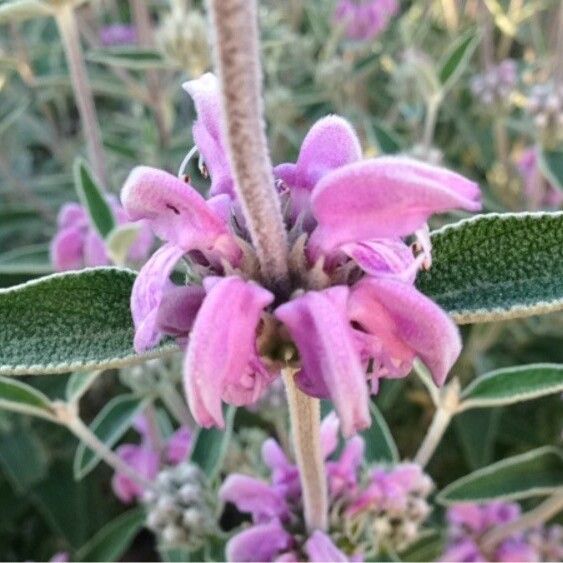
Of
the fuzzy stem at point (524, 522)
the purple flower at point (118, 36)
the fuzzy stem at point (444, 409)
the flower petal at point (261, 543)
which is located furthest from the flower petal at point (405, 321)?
the purple flower at point (118, 36)

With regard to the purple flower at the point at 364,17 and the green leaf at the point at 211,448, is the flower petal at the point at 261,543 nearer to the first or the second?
the green leaf at the point at 211,448

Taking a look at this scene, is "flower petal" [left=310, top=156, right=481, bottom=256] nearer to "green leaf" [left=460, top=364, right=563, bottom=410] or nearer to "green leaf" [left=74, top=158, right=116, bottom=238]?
"green leaf" [left=460, top=364, right=563, bottom=410]

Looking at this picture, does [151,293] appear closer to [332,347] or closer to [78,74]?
[332,347]

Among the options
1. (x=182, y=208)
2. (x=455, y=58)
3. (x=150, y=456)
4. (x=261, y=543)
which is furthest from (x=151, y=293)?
(x=455, y=58)

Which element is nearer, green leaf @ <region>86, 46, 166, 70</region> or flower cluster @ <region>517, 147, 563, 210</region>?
green leaf @ <region>86, 46, 166, 70</region>

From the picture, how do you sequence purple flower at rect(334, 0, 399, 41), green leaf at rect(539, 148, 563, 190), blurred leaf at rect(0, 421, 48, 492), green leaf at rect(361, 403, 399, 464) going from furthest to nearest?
purple flower at rect(334, 0, 399, 41) < blurred leaf at rect(0, 421, 48, 492) < green leaf at rect(539, 148, 563, 190) < green leaf at rect(361, 403, 399, 464)

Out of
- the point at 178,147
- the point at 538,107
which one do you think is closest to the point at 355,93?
the point at 178,147

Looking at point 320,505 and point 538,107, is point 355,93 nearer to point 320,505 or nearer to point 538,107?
point 538,107

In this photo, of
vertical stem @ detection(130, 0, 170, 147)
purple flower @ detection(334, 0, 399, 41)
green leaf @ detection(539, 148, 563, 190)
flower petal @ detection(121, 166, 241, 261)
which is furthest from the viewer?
purple flower @ detection(334, 0, 399, 41)

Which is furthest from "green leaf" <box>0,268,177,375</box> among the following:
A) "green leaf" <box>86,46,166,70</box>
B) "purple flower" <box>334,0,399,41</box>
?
"purple flower" <box>334,0,399,41</box>

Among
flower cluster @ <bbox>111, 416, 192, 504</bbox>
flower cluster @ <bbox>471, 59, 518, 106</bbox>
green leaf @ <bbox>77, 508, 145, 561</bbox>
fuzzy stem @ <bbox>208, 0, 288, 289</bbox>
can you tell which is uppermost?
fuzzy stem @ <bbox>208, 0, 288, 289</bbox>
